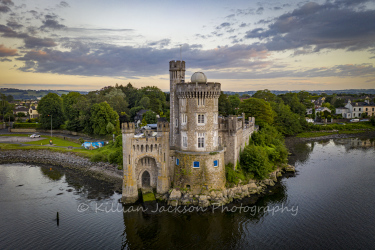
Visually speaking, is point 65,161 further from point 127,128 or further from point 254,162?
point 254,162

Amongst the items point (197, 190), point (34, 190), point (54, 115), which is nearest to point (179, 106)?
point (197, 190)

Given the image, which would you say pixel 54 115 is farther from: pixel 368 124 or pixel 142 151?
pixel 368 124

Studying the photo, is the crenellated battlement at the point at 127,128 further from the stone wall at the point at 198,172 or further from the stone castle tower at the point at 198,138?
the stone wall at the point at 198,172

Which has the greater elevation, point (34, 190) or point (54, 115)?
point (54, 115)

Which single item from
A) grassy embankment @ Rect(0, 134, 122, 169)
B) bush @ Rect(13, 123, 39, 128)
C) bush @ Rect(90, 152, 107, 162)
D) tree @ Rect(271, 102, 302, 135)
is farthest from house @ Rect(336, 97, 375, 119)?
bush @ Rect(13, 123, 39, 128)

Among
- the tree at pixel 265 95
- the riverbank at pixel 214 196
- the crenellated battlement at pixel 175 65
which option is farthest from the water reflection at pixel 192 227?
the tree at pixel 265 95

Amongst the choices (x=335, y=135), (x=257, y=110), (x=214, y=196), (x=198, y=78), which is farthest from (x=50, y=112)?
(x=335, y=135)

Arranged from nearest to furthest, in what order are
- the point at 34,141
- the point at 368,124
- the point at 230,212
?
1. the point at 230,212
2. the point at 34,141
3. the point at 368,124
